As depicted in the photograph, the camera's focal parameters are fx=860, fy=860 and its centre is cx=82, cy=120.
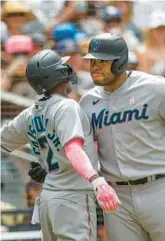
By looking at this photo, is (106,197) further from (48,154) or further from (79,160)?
(48,154)

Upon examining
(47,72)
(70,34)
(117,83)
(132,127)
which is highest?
(47,72)

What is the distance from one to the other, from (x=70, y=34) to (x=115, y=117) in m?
3.29

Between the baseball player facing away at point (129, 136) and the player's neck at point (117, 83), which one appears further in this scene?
the player's neck at point (117, 83)

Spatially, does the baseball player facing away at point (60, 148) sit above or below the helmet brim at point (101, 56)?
below

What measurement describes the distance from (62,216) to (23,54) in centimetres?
347

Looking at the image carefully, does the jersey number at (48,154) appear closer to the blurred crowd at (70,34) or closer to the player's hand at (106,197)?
the player's hand at (106,197)

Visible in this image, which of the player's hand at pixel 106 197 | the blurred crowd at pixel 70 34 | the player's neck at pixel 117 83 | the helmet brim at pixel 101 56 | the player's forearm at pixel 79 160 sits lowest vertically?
the blurred crowd at pixel 70 34

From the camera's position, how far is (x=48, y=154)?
213 inches

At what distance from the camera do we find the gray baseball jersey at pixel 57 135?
5.18 metres

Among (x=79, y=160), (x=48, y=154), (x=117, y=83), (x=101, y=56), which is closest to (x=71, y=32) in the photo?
(x=117, y=83)

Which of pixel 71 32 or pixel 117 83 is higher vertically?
pixel 117 83

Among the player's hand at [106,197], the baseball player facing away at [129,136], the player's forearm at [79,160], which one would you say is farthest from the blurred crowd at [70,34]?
the player's hand at [106,197]

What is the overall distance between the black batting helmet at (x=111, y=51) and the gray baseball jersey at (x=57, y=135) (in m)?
0.36

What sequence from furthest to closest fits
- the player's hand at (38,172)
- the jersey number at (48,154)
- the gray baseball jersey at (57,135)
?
1. the player's hand at (38,172)
2. the jersey number at (48,154)
3. the gray baseball jersey at (57,135)
